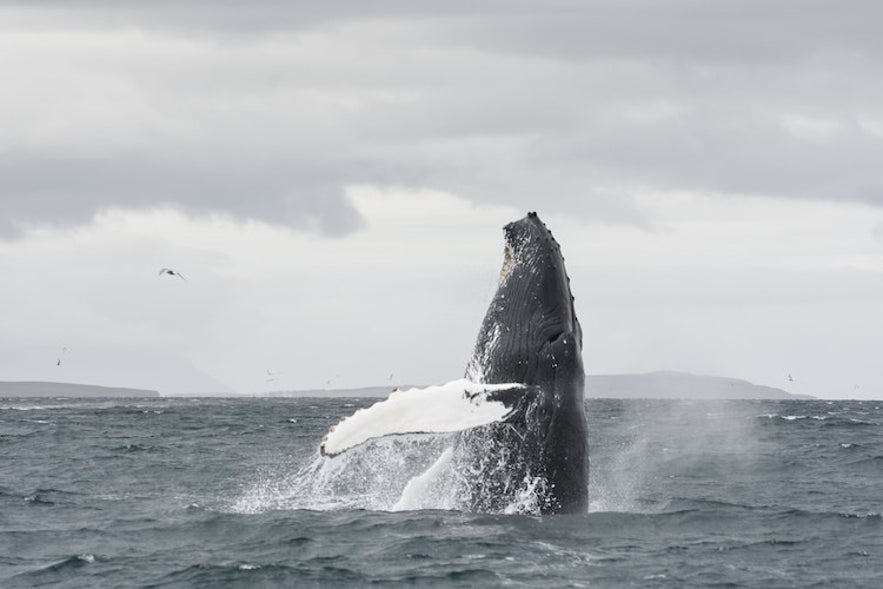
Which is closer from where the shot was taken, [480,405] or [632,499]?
[480,405]

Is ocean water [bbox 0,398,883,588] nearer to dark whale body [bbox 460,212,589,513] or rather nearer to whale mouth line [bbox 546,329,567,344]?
dark whale body [bbox 460,212,589,513]

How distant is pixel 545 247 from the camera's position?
13.2m

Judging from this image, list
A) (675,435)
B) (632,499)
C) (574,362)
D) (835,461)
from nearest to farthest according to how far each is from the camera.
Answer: (574,362) → (632,499) → (835,461) → (675,435)

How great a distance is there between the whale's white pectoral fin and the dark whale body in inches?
20.2

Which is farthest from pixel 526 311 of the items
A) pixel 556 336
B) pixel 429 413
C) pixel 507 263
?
pixel 429 413

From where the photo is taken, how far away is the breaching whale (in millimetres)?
12086

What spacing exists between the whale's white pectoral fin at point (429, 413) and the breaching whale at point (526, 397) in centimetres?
1

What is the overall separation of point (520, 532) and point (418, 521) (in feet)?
4.64

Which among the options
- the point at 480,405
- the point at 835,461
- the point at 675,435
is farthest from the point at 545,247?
the point at 675,435

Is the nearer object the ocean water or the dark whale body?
the ocean water

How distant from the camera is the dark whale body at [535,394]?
41.2 ft

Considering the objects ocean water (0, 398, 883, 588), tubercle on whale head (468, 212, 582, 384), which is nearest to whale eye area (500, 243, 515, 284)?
tubercle on whale head (468, 212, 582, 384)

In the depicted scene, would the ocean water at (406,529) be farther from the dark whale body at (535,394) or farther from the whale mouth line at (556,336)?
the whale mouth line at (556,336)

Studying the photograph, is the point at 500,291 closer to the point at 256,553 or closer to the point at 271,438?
the point at 256,553
